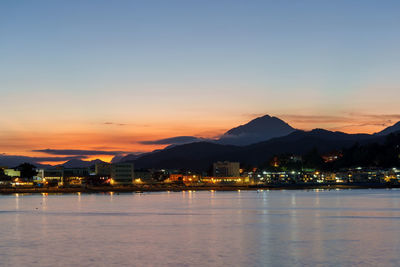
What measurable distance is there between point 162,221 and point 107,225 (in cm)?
692

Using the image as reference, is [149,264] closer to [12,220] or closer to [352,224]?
[352,224]

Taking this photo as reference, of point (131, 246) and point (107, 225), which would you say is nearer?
point (131, 246)

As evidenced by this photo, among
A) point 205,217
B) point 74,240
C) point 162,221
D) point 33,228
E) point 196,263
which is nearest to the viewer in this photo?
point 196,263

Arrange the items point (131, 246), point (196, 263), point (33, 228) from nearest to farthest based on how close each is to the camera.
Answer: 1. point (196, 263)
2. point (131, 246)
3. point (33, 228)

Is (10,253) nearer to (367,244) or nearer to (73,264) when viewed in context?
(73,264)

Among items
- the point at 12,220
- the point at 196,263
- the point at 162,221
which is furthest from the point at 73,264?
the point at 12,220

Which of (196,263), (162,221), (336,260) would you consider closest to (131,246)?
(196,263)

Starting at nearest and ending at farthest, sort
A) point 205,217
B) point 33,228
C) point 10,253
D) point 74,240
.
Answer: point 10,253, point 74,240, point 33,228, point 205,217

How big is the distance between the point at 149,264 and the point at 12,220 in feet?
120

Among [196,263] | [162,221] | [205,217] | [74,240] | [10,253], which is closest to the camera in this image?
[196,263]

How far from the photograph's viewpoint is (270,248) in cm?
3803

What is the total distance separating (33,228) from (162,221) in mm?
13819

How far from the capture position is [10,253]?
3634cm

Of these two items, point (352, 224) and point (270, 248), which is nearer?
point (270, 248)
